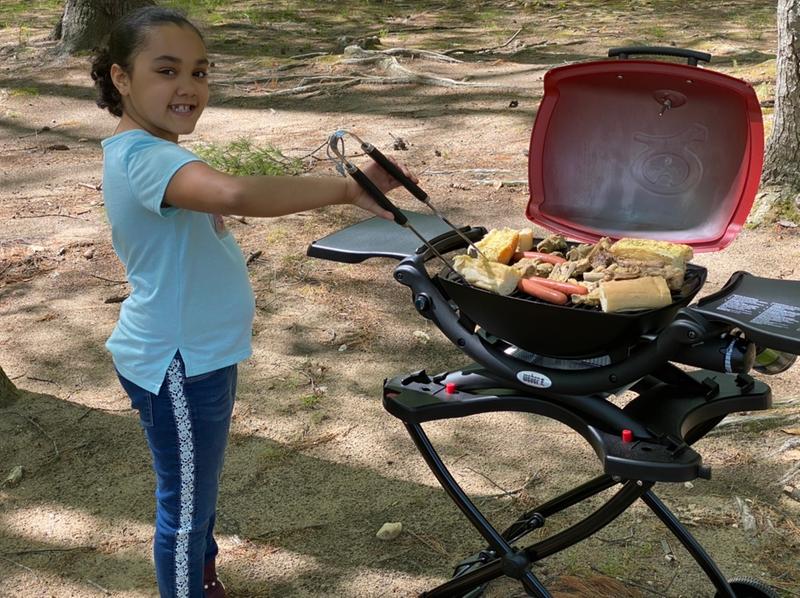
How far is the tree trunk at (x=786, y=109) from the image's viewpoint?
461 centimetres

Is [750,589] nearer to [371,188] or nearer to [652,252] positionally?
[652,252]

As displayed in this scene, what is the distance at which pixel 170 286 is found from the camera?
206 centimetres

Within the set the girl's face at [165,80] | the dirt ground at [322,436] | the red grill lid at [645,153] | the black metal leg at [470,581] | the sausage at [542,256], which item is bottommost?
the dirt ground at [322,436]

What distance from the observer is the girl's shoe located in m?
2.57

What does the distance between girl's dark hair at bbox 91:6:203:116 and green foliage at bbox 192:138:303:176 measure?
10.9 ft

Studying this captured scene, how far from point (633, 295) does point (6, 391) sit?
2.67 metres

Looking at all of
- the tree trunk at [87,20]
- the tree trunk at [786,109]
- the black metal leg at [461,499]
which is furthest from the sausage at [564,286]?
the tree trunk at [87,20]

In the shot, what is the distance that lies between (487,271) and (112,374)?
93.8 inches

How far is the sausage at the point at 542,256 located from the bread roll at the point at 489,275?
19 centimetres

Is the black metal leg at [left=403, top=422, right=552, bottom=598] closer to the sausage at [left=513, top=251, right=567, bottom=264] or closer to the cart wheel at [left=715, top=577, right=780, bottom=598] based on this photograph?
the sausage at [left=513, top=251, right=567, bottom=264]

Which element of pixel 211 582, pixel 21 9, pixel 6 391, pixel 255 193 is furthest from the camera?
pixel 21 9

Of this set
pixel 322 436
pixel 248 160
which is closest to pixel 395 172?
pixel 322 436

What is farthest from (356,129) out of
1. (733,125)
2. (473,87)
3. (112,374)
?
(733,125)

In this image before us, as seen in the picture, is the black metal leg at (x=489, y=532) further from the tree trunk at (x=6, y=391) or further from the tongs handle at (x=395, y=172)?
the tree trunk at (x=6, y=391)
